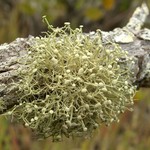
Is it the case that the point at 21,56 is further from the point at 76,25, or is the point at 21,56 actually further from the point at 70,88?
the point at 76,25

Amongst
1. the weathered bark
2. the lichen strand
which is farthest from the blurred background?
the lichen strand

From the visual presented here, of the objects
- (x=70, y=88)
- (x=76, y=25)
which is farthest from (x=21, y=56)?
(x=76, y=25)

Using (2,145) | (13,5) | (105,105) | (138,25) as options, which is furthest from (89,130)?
(13,5)

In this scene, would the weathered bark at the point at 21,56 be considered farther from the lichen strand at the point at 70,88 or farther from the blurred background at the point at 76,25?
the blurred background at the point at 76,25

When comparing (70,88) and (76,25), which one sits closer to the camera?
(70,88)

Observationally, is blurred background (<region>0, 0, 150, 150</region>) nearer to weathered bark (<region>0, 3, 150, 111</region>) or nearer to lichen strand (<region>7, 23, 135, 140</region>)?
weathered bark (<region>0, 3, 150, 111</region>)

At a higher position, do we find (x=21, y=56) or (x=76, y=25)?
(x=76, y=25)
